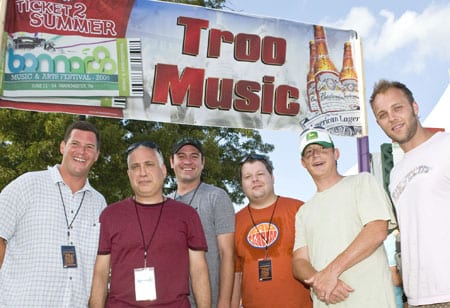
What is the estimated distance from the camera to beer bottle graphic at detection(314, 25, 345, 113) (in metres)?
6.99

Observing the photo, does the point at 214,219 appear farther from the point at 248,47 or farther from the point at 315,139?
the point at 248,47

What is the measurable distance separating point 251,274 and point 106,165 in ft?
27.2

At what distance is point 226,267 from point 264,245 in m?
0.33

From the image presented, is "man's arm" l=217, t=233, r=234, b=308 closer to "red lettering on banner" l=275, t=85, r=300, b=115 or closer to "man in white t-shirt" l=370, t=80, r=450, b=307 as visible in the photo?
"man in white t-shirt" l=370, t=80, r=450, b=307

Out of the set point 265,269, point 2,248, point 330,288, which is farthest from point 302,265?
point 2,248

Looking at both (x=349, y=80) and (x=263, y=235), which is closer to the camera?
(x=263, y=235)

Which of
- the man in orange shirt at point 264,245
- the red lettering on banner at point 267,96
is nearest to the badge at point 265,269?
the man in orange shirt at point 264,245

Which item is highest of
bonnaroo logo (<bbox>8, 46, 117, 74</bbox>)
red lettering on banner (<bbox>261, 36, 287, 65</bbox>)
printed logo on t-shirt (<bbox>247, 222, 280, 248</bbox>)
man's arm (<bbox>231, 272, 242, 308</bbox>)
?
red lettering on banner (<bbox>261, 36, 287, 65</bbox>)

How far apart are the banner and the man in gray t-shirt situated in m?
2.29

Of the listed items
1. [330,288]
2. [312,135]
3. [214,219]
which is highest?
[312,135]

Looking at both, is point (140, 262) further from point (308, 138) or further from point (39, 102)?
point (39, 102)

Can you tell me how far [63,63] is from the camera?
609 centimetres

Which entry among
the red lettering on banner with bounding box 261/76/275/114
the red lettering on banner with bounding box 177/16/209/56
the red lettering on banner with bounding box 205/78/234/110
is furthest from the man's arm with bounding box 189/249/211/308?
the red lettering on banner with bounding box 177/16/209/56

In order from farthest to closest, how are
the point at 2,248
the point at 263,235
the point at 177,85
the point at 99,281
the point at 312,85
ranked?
the point at 312,85 → the point at 177,85 → the point at 263,235 → the point at 2,248 → the point at 99,281
